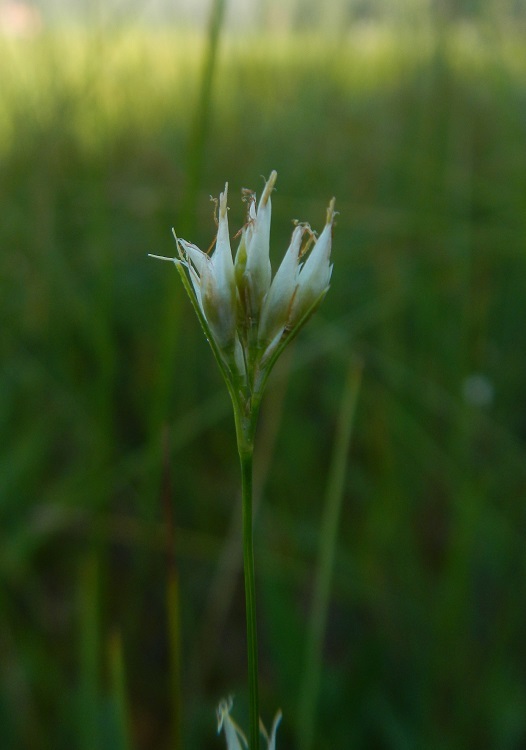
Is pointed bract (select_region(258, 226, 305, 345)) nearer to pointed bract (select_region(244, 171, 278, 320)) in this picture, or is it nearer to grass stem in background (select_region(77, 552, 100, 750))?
pointed bract (select_region(244, 171, 278, 320))

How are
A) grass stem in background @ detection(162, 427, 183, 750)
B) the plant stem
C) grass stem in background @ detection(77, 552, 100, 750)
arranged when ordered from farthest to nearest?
grass stem in background @ detection(77, 552, 100, 750) → grass stem in background @ detection(162, 427, 183, 750) → the plant stem

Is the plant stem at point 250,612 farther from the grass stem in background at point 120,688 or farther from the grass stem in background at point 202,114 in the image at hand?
the grass stem in background at point 202,114

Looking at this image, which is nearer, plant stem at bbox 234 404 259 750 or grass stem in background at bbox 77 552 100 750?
plant stem at bbox 234 404 259 750

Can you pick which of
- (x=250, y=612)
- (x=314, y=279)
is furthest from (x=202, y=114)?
(x=250, y=612)

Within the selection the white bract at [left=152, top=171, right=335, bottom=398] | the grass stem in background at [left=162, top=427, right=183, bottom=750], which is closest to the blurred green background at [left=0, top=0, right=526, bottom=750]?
the grass stem in background at [left=162, top=427, right=183, bottom=750]

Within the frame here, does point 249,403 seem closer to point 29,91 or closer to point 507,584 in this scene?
point 507,584

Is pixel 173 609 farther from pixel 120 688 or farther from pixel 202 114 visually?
pixel 202 114
